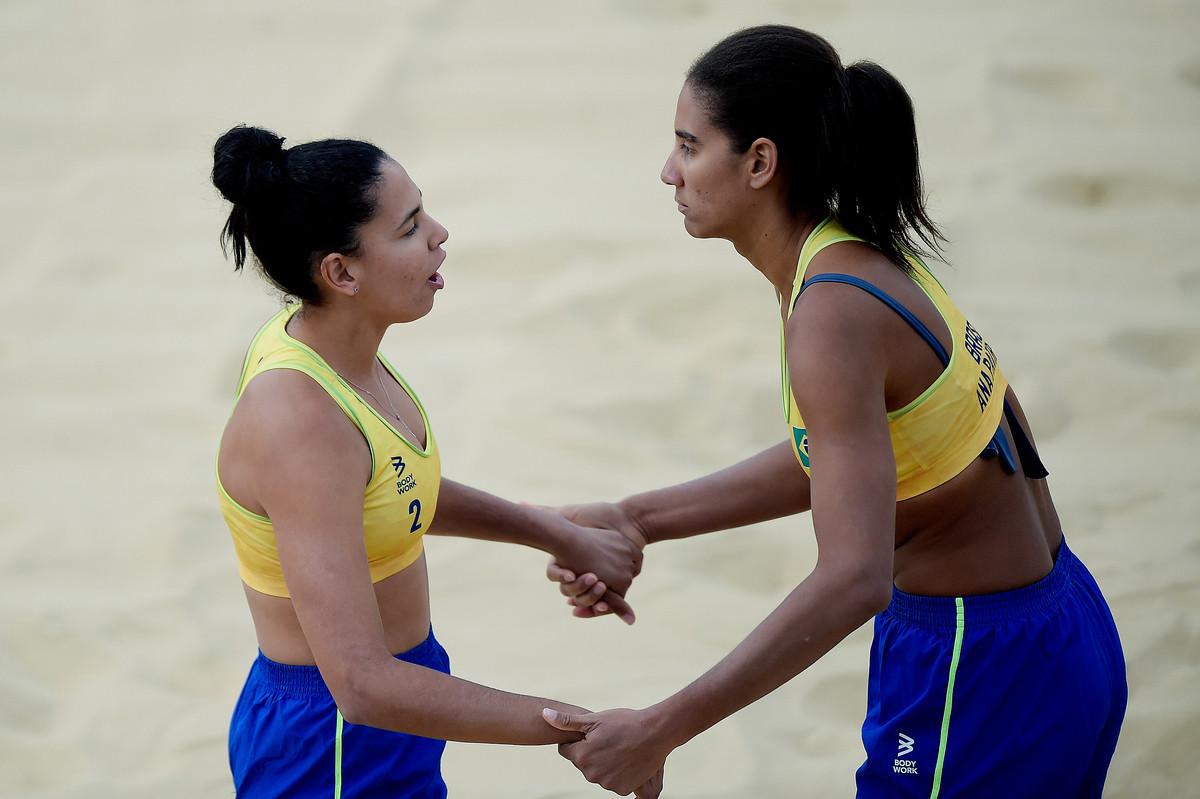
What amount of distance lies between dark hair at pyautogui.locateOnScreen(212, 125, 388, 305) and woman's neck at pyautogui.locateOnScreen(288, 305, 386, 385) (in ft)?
0.23

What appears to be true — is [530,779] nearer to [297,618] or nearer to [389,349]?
[297,618]

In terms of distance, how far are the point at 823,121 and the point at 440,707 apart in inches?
46.6

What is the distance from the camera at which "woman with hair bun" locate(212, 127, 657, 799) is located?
7.26 feet

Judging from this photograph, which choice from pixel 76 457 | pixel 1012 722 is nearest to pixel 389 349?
pixel 76 457

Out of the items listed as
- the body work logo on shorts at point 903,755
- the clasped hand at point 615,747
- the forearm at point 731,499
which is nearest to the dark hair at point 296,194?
the clasped hand at point 615,747

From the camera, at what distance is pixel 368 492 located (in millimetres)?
2338

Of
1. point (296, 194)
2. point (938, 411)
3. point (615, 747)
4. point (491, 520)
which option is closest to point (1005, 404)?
point (938, 411)

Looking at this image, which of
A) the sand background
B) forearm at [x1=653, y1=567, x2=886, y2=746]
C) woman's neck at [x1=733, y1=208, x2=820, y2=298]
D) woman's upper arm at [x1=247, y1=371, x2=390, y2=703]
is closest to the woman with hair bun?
woman's upper arm at [x1=247, y1=371, x2=390, y2=703]

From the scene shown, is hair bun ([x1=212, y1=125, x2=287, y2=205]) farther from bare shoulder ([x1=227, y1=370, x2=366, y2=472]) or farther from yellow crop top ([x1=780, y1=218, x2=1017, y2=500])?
yellow crop top ([x1=780, y1=218, x2=1017, y2=500])

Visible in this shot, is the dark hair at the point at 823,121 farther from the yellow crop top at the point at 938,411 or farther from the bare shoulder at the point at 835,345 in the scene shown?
the bare shoulder at the point at 835,345

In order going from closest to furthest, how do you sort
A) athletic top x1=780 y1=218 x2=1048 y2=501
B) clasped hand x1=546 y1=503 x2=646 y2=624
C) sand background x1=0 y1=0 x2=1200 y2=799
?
athletic top x1=780 y1=218 x2=1048 y2=501, clasped hand x1=546 y1=503 x2=646 y2=624, sand background x1=0 y1=0 x2=1200 y2=799

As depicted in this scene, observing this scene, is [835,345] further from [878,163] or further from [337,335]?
[337,335]

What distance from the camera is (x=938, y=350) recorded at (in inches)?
90.0

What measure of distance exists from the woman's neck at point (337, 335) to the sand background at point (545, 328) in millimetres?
1468
